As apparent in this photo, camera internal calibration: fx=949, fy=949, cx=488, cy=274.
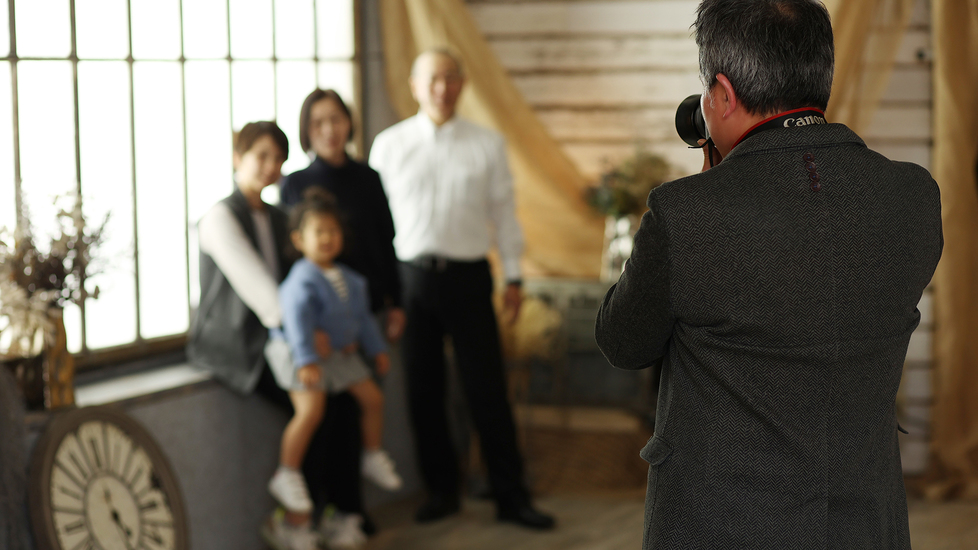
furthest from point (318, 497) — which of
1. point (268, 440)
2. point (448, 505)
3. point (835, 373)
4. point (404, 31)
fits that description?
point (835, 373)

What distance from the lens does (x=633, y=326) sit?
1.29 meters

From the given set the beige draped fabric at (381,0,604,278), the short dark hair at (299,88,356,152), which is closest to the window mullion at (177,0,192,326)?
the short dark hair at (299,88,356,152)

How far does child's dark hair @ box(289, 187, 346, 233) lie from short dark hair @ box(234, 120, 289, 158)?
180 millimetres

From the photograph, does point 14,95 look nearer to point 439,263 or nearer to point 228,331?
point 228,331

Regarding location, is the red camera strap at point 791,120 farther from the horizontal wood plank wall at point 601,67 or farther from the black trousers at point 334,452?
the horizontal wood plank wall at point 601,67

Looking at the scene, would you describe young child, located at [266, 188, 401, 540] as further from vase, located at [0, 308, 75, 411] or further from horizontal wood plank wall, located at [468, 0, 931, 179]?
horizontal wood plank wall, located at [468, 0, 931, 179]

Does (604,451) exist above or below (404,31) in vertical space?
below

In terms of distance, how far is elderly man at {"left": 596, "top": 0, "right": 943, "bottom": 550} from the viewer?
123 cm

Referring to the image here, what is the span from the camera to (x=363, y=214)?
11.2 feet

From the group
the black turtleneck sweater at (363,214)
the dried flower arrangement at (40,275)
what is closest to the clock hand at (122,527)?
the dried flower arrangement at (40,275)

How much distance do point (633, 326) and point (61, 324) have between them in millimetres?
1772

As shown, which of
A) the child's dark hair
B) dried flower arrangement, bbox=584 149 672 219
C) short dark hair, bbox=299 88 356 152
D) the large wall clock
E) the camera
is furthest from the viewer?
dried flower arrangement, bbox=584 149 672 219

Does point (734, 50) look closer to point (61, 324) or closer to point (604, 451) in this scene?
point (61, 324)

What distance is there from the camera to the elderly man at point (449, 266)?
3.62 metres
